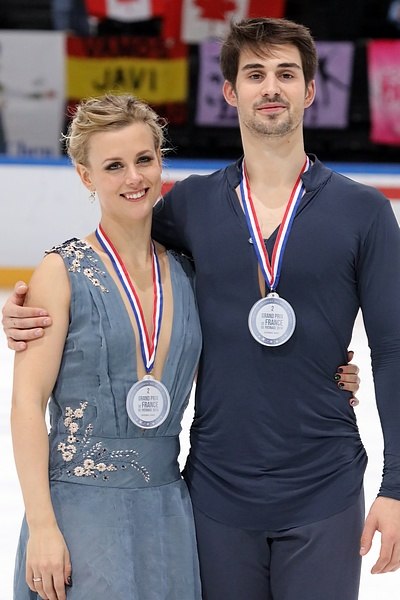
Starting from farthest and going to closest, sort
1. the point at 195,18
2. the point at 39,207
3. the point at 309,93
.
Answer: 1. the point at 195,18
2. the point at 39,207
3. the point at 309,93

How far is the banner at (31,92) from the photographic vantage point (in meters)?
8.72

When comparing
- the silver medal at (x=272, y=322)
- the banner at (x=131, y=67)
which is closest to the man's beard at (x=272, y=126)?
the silver medal at (x=272, y=322)

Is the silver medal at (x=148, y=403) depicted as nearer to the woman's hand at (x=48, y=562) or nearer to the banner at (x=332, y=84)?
the woman's hand at (x=48, y=562)

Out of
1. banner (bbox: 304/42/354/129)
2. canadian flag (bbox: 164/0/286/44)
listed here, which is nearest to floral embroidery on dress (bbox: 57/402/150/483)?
banner (bbox: 304/42/354/129)

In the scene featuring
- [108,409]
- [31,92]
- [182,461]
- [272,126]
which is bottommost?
[182,461]

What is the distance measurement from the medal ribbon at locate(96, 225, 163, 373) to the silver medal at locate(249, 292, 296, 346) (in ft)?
0.60

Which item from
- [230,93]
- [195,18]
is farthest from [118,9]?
[230,93]

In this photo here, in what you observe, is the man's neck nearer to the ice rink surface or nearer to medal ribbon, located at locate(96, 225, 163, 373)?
medal ribbon, located at locate(96, 225, 163, 373)

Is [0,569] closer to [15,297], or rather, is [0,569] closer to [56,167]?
[15,297]

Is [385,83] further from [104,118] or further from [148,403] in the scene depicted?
[148,403]

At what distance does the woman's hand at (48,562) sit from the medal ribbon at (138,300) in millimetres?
347

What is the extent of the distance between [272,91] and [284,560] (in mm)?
878

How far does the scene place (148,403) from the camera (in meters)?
1.95

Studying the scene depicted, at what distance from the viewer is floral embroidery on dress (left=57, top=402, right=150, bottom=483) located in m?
1.96
